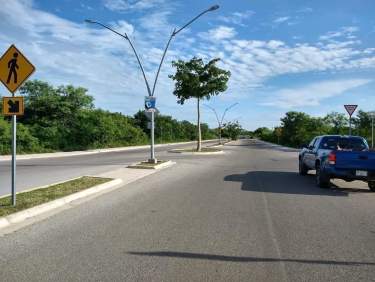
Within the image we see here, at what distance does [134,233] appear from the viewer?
7.29 metres

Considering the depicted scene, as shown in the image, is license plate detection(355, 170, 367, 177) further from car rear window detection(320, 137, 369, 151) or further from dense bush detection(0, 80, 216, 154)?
dense bush detection(0, 80, 216, 154)

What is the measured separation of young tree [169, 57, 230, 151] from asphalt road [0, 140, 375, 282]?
1000 inches

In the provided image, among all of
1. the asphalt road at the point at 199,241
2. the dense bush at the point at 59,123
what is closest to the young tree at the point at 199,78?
the dense bush at the point at 59,123

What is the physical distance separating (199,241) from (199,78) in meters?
30.8

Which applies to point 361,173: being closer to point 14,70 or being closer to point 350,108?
point 14,70

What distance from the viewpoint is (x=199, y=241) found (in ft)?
22.1

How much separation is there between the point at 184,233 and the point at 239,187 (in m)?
6.45

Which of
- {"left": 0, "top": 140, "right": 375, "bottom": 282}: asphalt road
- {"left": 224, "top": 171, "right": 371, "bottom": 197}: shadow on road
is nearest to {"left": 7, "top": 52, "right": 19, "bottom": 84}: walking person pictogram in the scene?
{"left": 0, "top": 140, "right": 375, "bottom": 282}: asphalt road

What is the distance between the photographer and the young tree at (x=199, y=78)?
36.3 meters

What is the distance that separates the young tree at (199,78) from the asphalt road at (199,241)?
2540cm

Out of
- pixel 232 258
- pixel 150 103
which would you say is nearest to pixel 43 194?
pixel 232 258

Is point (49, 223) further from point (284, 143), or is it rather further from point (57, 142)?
point (284, 143)

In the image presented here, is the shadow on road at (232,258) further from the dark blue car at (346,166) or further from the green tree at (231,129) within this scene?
the green tree at (231,129)

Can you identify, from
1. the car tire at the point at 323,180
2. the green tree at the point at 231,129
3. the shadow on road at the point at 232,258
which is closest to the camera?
the shadow on road at the point at 232,258
